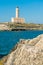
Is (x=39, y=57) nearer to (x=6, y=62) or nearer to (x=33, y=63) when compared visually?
(x=33, y=63)

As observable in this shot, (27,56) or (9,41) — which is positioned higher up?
(27,56)

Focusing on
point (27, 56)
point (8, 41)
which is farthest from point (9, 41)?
point (27, 56)

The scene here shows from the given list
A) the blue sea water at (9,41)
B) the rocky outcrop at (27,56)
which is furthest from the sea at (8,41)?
the rocky outcrop at (27,56)

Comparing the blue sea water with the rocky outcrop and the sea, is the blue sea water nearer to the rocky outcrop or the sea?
the sea

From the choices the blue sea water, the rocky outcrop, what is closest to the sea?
the blue sea water

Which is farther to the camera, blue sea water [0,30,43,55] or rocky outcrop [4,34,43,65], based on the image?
blue sea water [0,30,43,55]

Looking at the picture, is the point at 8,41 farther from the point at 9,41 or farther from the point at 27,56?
the point at 27,56

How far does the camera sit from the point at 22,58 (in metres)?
14.4

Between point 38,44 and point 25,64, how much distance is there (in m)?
2.16

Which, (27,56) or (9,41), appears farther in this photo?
(9,41)

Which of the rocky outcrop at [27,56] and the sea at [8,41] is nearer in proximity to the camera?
the rocky outcrop at [27,56]

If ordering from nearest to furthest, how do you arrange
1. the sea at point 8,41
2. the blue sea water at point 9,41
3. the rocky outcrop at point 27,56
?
the rocky outcrop at point 27,56, the sea at point 8,41, the blue sea water at point 9,41

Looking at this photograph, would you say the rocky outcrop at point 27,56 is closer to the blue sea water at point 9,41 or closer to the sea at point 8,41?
the sea at point 8,41

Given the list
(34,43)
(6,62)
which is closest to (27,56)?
(6,62)
